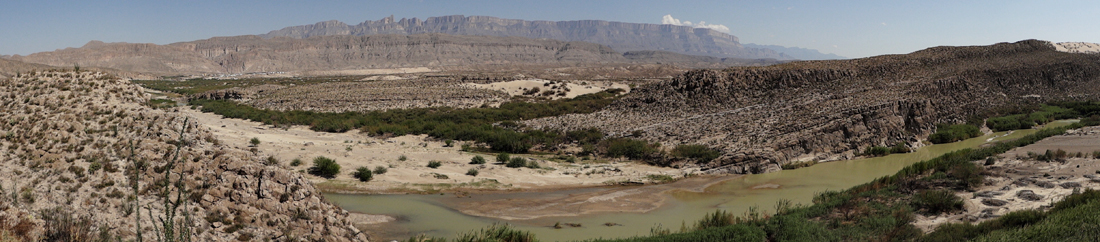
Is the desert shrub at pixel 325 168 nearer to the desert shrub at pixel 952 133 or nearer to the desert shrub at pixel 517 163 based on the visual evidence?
the desert shrub at pixel 517 163

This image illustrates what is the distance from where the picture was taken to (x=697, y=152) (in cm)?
2494

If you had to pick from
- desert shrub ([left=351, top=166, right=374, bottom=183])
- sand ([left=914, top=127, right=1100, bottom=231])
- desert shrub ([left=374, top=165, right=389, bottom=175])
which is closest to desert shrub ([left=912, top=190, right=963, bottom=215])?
sand ([left=914, top=127, right=1100, bottom=231])

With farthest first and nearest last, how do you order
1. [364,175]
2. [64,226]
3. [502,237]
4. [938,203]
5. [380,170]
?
[380,170] < [364,175] < [938,203] < [502,237] < [64,226]

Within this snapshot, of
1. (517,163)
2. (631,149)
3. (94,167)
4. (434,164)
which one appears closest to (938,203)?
(631,149)

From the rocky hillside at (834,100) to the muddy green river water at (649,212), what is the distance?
1642 millimetres

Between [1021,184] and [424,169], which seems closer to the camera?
[1021,184]

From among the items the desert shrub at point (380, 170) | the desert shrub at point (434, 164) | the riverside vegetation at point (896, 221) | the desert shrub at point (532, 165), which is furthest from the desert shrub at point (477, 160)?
the riverside vegetation at point (896, 221)

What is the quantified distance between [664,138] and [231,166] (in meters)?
21.3

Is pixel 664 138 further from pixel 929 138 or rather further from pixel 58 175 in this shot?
pixel 58 175

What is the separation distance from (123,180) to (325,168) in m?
10.7

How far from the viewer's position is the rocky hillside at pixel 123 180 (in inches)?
Answer: 368

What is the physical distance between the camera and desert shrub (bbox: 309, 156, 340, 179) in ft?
69.4

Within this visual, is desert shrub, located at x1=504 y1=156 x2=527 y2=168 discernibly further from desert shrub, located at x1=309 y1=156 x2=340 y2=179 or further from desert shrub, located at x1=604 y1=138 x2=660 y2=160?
desert shrub, located at x1=309 y1=156 x2=340 y2=179

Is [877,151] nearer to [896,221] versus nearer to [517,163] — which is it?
[896,221]
